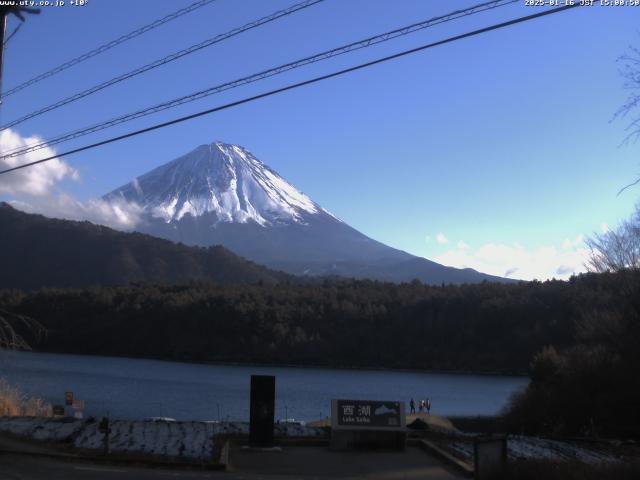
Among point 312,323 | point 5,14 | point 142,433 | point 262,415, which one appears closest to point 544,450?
point 262,415

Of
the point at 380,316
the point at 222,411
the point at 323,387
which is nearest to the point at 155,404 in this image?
the point at 222,411

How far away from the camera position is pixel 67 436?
54.2 ft

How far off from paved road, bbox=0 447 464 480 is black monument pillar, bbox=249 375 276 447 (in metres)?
0.46

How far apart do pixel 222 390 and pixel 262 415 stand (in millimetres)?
49078

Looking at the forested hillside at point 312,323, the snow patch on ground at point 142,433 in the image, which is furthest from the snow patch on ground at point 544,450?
the forested hillside at point 312,323

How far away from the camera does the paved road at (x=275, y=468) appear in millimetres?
13383

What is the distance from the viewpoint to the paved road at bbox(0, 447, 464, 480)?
527 inches

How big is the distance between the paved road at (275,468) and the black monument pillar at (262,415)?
46 cm

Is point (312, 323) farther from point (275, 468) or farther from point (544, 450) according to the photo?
point (275, 468)

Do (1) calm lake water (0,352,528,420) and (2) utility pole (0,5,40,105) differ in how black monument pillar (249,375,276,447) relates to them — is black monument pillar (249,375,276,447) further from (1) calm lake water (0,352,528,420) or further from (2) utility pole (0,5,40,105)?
(1) calm lake water (0,352,528,420)

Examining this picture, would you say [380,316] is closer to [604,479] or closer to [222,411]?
[222,411]

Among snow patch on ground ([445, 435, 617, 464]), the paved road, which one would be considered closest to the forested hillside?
snow patch on ground ([445, 435, 617, 464])

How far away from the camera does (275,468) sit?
15133 mm

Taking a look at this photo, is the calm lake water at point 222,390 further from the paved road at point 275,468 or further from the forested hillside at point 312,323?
the paved road at point 275,468
